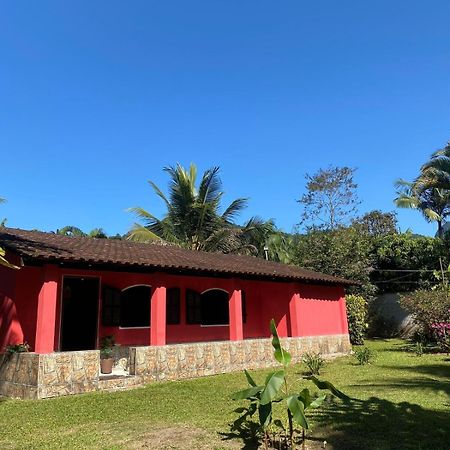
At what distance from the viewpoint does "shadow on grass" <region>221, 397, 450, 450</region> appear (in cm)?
509

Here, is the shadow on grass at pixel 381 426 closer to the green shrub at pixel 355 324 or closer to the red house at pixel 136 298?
the red house at pixel 136 298

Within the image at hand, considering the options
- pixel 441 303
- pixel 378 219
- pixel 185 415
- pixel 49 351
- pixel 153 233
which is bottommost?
pixel 185 415

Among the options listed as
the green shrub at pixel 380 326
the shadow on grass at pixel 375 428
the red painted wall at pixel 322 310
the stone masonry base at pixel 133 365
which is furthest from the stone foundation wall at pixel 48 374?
the green shrub at pixel 380 326

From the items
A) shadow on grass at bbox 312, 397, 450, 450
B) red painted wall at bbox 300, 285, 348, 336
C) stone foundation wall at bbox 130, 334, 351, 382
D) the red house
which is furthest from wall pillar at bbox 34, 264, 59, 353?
red painted wall at bbox 300, 285, 348, 336

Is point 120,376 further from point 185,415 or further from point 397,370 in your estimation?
point 397,370

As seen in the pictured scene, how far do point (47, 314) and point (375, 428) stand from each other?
6.65m

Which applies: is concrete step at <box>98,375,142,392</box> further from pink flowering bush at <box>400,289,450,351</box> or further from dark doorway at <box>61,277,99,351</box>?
pink flowering bush at <box>400,289,450,351</box>

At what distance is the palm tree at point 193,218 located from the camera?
23.2 m

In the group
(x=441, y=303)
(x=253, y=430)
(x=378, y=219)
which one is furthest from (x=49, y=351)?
(x=378, y=219)

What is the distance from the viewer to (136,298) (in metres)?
13.4

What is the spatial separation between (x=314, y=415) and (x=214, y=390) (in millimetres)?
3194

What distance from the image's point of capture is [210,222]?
23.6m

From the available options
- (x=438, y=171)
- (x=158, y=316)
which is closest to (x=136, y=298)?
(x=158, y=316)

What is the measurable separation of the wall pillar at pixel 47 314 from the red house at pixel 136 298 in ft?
Answer: 0.06
